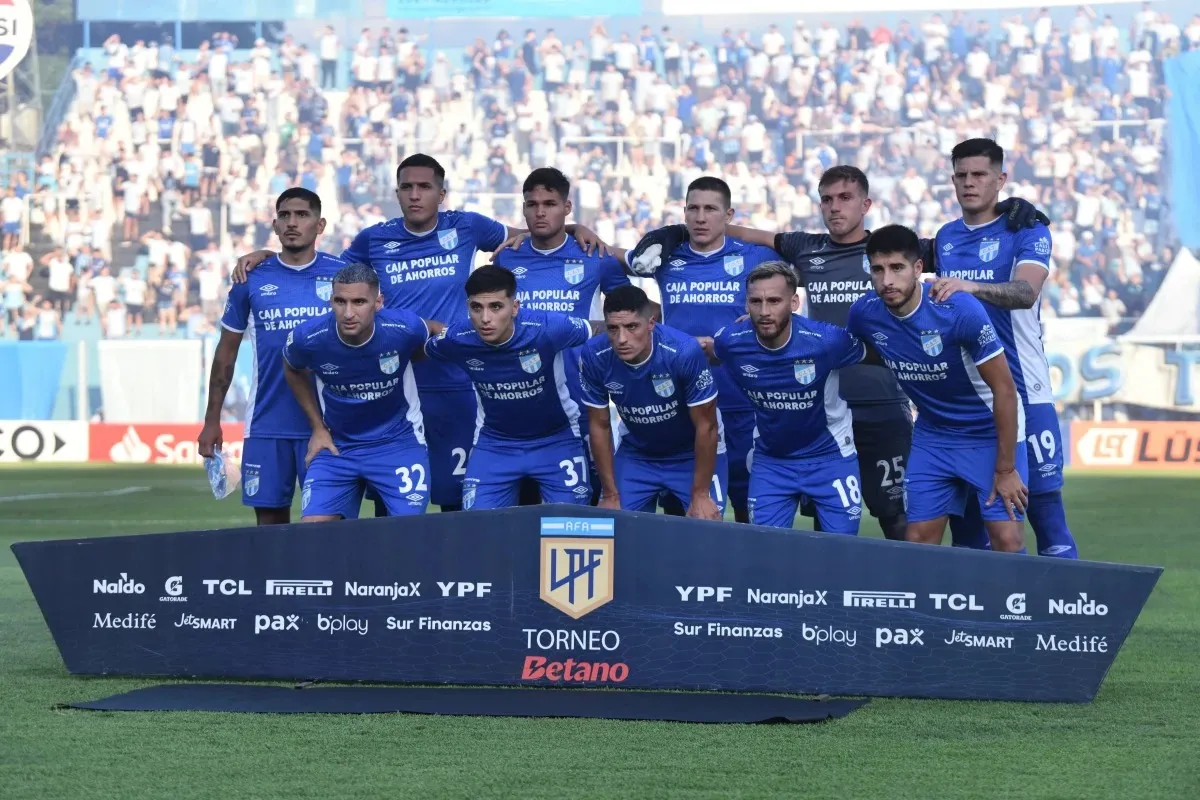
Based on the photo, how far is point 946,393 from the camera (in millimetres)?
6398

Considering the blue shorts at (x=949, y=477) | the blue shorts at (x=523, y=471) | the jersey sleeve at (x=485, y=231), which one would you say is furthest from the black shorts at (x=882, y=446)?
the jersey sleeve at (x=485, y=231)

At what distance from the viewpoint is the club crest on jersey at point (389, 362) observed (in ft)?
22.3

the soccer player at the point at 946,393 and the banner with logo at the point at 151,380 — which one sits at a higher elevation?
the soccer player at the point at 946,393

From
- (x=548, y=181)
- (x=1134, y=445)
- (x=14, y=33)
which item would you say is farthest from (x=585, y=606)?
(x=14, y=33)

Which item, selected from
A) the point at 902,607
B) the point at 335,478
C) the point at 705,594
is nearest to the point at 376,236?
the point at 335,478

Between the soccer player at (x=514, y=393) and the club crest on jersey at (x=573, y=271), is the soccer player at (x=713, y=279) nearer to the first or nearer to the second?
the club crest on jersey at (x=573, y=271)

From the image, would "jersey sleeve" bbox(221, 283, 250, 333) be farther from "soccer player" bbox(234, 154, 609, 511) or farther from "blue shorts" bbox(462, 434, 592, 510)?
"blue shorts" bbox(462, 434, 592, 510)

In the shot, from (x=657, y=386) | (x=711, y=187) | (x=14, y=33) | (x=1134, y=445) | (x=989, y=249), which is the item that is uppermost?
(x=14, y=33)

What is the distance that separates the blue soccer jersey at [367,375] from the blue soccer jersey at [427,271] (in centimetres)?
71

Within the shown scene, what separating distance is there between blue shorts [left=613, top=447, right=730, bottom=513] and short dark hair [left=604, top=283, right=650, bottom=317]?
2.86ft

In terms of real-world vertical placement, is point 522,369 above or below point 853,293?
below

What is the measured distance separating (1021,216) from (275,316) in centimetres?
347

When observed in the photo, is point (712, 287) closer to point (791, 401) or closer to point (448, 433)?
point (791, 401)

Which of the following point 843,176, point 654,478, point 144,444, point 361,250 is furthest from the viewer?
point 144,444
